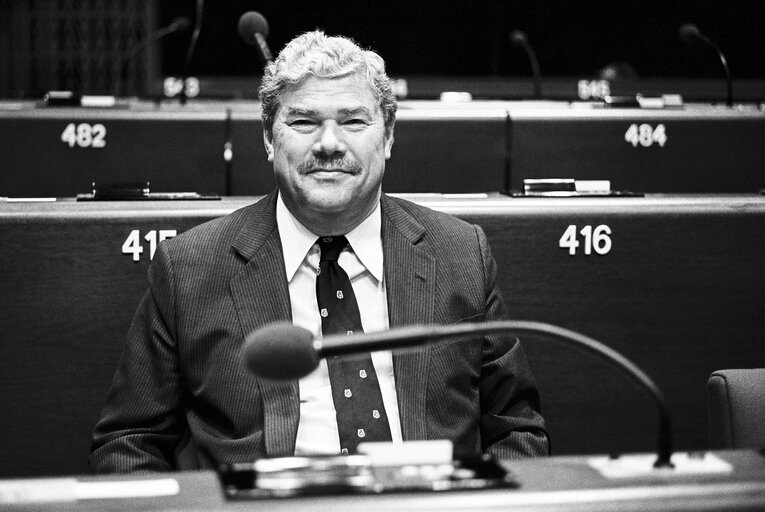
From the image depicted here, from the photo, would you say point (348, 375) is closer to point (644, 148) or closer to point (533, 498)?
point (533, 498)

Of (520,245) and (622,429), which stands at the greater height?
(520,245)

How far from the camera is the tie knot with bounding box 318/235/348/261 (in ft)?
6.29

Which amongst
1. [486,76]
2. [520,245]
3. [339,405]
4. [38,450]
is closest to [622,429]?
[520,245]

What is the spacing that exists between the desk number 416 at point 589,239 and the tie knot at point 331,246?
0.57 meters

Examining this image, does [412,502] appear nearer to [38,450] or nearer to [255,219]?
[255,219]

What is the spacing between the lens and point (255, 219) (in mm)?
1956

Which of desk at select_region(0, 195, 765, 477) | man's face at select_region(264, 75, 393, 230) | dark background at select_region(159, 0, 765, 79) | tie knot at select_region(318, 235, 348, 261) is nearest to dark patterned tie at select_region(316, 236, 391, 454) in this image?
tie knot at select_region(318, 235, 348, 261)

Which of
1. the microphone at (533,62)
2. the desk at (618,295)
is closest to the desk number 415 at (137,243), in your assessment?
the desk at (618,295)

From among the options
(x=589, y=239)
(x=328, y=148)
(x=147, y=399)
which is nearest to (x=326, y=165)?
(x=328, y=148)

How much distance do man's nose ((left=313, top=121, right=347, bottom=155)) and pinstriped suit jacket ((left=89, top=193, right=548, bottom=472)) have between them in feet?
0.56

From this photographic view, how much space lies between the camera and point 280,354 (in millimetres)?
1034

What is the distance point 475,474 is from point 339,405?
30.6 inches

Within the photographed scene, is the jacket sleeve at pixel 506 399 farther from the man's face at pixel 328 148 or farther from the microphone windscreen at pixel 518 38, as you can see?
the microphone windscreen at pixel 518 38

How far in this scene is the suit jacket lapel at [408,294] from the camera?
5.89 ft
